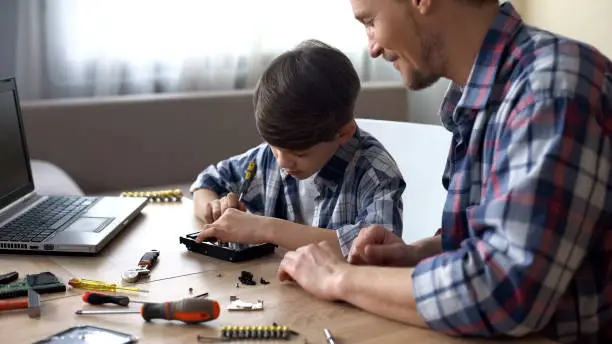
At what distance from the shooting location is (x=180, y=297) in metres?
1.14

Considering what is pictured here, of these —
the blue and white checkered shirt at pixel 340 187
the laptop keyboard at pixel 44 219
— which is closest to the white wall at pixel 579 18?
the blue and white checkered shirt at pixel 340 187

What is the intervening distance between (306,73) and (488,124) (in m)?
0.48

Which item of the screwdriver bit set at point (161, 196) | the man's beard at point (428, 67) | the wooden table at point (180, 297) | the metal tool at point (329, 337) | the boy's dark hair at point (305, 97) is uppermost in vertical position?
the man's beard at point (428, 67)

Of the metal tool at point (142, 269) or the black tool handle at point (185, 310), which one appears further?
the metal tool at point (142, 269)

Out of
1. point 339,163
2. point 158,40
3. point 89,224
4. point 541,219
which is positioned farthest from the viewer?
point 158,40

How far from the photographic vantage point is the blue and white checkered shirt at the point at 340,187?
4.86 ft

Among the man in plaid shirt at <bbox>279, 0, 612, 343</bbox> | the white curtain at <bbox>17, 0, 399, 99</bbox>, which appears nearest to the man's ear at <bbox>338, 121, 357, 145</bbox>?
the man in plaid shirt at <bbox>279, 0, 612, 343</bbox>

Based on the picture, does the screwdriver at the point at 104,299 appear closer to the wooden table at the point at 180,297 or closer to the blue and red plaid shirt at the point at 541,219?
the wooden table at the point at 180,297

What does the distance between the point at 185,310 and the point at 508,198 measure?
0.43 metres

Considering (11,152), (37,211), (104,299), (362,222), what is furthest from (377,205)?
(11,152)

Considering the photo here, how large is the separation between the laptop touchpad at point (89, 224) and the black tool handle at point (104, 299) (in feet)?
1.16

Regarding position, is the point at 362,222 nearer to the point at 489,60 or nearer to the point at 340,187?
the point at 340,187

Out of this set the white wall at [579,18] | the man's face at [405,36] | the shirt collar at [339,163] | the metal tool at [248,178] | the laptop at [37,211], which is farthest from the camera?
the white wall at [579,18]

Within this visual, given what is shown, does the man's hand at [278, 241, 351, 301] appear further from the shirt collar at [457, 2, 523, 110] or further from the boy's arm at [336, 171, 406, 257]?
the shirt collar at [457, 2, 523, 110]
